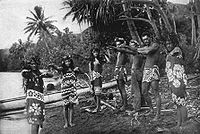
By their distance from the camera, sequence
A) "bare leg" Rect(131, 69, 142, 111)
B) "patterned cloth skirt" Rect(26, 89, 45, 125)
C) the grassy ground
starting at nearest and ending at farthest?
the grassy ground → "bare leg" Rect(131, 69, 142, 111) → "patterned cloth skirt" Rect(26, 89, 45, 125)

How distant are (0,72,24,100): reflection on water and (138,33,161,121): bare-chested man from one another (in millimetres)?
1784

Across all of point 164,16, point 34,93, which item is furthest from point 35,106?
point 164,16

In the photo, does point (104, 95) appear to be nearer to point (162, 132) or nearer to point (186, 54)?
point (162, 132)

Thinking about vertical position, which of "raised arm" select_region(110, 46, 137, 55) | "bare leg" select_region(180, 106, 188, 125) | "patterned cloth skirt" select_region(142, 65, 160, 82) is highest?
"raised arm" select_region(110, 46, 137, 55)

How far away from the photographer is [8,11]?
4953mm

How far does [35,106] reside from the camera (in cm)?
476

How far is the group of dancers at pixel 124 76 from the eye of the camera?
4.63 metres

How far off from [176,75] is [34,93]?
2035 mm

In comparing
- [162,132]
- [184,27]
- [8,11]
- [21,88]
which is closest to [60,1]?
[8,11]

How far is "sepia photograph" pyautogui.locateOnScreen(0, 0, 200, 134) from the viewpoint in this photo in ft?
15.2

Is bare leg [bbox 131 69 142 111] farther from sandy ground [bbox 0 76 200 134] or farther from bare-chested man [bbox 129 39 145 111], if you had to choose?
sandy ground [bbox 0 76 200 134]

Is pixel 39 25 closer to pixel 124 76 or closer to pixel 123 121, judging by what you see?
pixel 124 76

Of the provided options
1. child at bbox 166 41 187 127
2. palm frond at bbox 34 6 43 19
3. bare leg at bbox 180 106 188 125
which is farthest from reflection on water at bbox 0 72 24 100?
bare leg at bbox 180 106 188 125

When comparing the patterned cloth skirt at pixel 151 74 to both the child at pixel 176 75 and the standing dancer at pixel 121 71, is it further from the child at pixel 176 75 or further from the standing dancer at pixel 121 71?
the standing dancer at pixel 121 71
